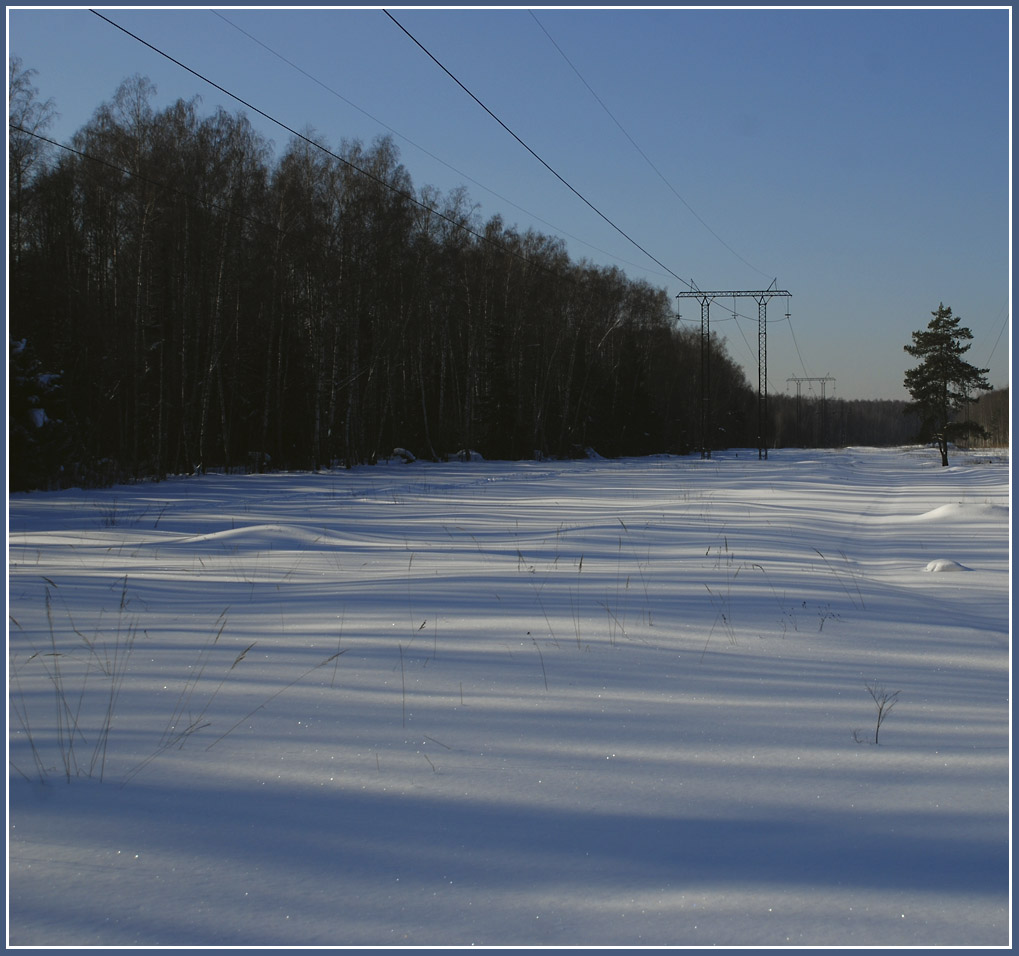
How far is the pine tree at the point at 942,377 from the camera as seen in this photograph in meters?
37.3

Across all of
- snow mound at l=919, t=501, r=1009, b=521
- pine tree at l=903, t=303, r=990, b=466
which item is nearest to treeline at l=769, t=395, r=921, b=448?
pine tree at l=903, t=303, r=990, b=466

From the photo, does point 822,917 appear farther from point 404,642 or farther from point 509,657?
point 404,642

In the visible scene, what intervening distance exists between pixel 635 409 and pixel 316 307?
94.2ft

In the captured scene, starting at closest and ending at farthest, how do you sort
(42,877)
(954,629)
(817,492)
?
(42,877)
(954,629)
(817,492)

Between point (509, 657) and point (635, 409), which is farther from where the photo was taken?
point (635, 409)

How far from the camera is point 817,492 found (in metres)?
18.5

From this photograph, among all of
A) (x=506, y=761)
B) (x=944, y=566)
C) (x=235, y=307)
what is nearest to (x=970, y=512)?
(x=944, y=566)

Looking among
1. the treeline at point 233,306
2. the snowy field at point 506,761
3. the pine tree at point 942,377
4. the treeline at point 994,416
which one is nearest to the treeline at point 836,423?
the treeline at point 994,416

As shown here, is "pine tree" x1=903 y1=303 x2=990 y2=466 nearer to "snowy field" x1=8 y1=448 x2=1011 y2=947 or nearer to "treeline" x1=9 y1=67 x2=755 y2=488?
"treeline" x1=9 y1=67 x2=755 y2=488

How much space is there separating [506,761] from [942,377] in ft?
134

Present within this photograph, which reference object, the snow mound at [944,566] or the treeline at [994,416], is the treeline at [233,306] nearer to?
the snow mound at [944,566]

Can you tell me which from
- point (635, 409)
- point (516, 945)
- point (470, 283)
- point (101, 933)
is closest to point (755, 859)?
point (516, 945)

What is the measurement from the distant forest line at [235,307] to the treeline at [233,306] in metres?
0.08

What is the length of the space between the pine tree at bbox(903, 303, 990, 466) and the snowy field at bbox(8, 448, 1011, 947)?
35.4 m
